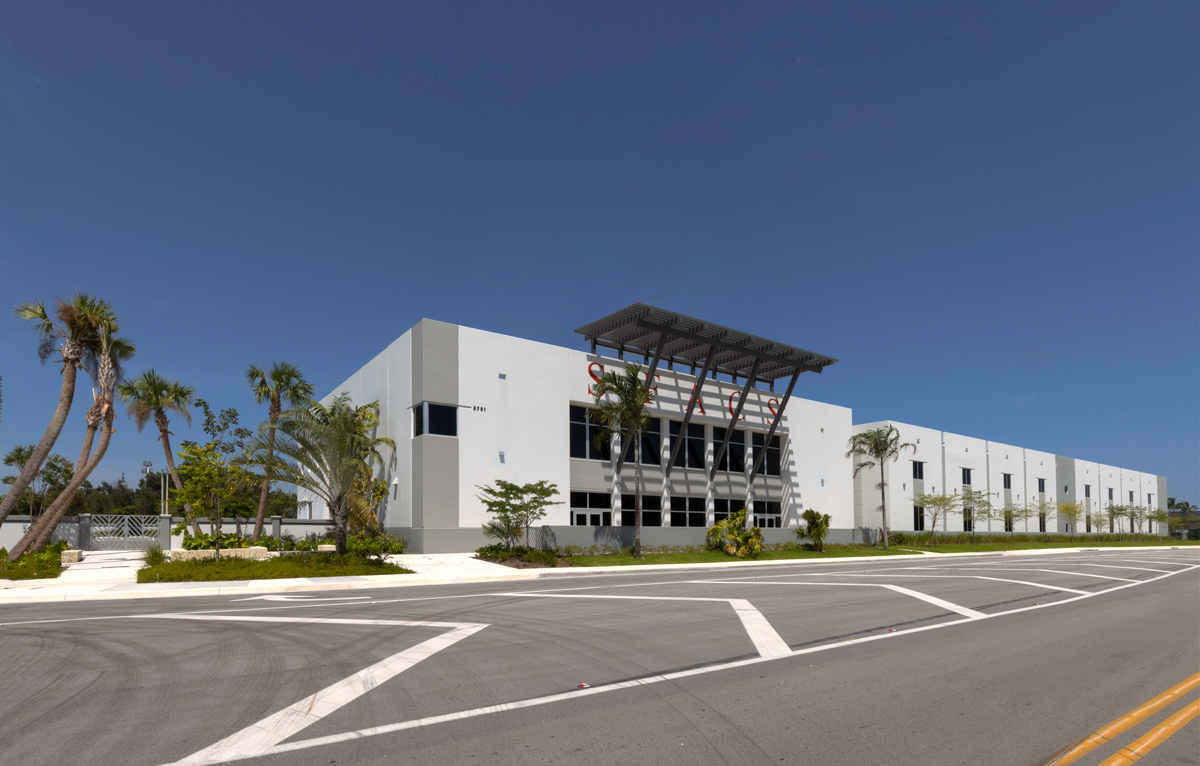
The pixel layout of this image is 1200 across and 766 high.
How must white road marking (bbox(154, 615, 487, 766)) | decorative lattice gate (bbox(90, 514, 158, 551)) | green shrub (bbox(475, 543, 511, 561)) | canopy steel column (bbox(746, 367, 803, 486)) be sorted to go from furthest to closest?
canopy steel column (bbox(746, 367, 803, 486)) → decorative lattice gate (bbox(90, 514, 158, 551)) → green shrub (bbox(475, 543, 511, 561)) → white road marking (bbox(154, 615, 487, 766))

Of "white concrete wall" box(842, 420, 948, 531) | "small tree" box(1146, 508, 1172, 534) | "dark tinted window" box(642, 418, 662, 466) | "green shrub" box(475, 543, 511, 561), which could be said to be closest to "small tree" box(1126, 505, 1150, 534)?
"small tree" box(1146, 508, 1172, 534)

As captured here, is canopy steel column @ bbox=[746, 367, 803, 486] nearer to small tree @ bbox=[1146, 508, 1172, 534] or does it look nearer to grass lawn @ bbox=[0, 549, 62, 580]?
grass lawn @ bbox=[0, 549, 62, 580]

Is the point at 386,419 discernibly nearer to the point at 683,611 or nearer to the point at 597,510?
the point at 597,510

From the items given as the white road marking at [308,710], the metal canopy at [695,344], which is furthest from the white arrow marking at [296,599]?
the metal canopy at [695,344]

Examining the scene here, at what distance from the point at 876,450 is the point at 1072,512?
3944cm

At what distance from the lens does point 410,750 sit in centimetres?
544

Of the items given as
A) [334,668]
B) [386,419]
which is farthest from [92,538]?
Result: [334,668]

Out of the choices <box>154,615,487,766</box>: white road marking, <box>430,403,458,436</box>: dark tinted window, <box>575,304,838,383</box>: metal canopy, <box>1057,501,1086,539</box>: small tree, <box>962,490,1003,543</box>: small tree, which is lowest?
<box>1057,501,1086,539</box>: small tree

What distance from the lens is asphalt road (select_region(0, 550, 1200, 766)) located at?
18.5ft

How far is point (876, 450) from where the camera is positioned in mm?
48062

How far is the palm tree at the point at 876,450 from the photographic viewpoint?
4788 centimetres

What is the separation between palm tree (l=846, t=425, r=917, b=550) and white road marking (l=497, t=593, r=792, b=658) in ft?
111

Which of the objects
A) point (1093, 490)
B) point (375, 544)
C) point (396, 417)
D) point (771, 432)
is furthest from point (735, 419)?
point (1093, 490)

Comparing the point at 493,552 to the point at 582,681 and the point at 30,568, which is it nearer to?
the point at 30,568
